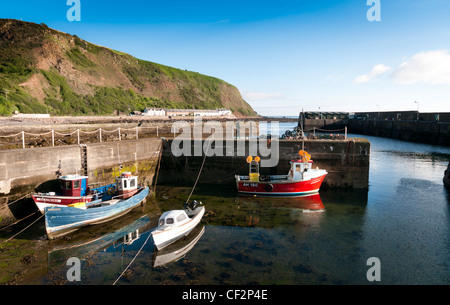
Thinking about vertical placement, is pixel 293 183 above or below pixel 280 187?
above

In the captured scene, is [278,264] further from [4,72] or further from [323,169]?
[4,72]

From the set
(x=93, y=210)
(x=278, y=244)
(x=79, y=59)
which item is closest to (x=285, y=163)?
(x=278, y=244)

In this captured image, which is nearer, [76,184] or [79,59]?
[76,184]

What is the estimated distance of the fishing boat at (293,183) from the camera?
65.2 ft

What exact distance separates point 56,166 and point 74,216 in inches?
208

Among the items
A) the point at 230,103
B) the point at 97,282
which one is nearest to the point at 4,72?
the point at 97,282

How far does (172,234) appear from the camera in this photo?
40.3 ft

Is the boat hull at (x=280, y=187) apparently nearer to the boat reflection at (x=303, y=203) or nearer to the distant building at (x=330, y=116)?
the boat reflection at (x=303, y=203)

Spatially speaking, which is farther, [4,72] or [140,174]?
[4,72]

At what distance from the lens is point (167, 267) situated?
1052 centimetres

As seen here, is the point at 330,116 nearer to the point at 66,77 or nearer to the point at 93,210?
the point at 66,77

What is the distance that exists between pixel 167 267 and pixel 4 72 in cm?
7165
